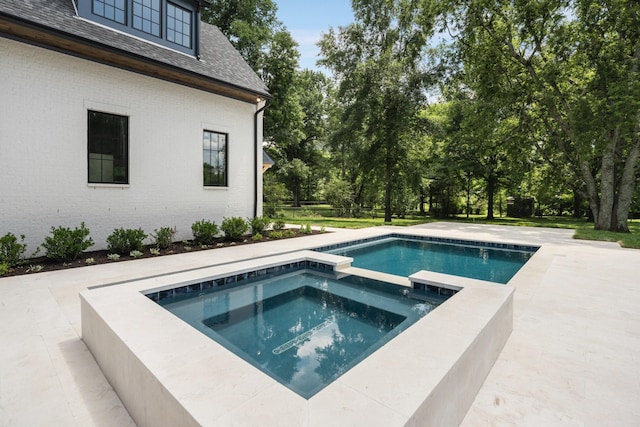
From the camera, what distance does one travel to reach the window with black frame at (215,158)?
9.64 m

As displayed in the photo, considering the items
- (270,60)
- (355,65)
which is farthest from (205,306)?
(270,60)

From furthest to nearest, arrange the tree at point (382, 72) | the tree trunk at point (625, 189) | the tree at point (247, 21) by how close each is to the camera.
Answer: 1. the tree at point (247, 21)
2. the tree at point (382, 72)
3. the tree trunk at point (625, 189)

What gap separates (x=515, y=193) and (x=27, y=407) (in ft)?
98.0

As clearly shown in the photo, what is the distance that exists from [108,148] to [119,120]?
771 millimetres

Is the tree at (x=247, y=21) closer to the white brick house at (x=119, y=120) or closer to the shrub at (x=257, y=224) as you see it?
the white brick house at (x=119, y=120)

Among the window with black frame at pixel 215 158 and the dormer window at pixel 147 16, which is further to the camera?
the window with black frame at pixel 215 158

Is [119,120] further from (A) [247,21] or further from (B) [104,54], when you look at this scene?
(A) [247,21]

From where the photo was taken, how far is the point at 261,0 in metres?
20.4

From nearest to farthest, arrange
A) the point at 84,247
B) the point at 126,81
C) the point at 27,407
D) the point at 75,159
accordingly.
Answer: the point at 27,407
the point at 84,247
the point at 75,159
the point at 126,81

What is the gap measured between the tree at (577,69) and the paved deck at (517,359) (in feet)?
34.0

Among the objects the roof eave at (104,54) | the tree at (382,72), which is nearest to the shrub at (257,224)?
the roof eave at (104,54)

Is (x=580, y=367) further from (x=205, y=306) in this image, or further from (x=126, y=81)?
(x=126, y=81)

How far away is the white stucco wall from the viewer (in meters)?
6.18

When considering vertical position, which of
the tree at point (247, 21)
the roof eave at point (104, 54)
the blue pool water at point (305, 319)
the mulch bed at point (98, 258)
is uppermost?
the tree at point (247, 21)
